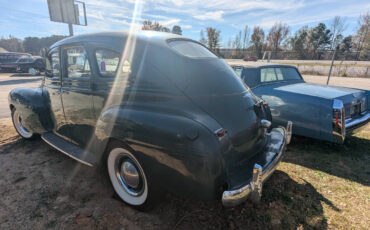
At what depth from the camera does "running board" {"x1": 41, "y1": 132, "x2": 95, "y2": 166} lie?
256 centimetres

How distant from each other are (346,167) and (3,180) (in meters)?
5.34

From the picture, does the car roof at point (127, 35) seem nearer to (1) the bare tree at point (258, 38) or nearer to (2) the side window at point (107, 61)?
(2) the side window at point (107, 61)

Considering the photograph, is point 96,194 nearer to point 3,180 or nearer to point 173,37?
point 3,180

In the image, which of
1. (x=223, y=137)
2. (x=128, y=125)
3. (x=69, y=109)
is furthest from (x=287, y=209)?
(x=69, y=109)

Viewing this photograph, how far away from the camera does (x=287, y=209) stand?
7.76ft

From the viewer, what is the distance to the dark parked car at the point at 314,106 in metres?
3.25

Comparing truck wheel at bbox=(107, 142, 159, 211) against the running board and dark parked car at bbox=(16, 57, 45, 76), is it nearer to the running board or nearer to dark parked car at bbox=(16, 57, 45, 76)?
the running board

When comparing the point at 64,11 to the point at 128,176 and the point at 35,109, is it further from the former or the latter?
the point at 128,176

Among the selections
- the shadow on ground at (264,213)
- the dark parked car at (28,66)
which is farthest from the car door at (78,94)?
the dark parked car at (28,66)

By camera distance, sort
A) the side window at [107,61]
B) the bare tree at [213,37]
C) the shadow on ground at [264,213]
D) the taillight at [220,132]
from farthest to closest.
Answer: the bare tree at [213,37] → the side window at [107,61] → the shadow on ground at [264,213] → the taillight at [220,132]

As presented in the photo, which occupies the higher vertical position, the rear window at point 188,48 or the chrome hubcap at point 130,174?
the rear window at point 188,48

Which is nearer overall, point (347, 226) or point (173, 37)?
point (347, 226)

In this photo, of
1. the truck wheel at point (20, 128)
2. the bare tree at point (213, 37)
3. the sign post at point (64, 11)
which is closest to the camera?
the truck wheel at point (20, 128)

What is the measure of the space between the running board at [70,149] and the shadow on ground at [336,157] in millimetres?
3268
